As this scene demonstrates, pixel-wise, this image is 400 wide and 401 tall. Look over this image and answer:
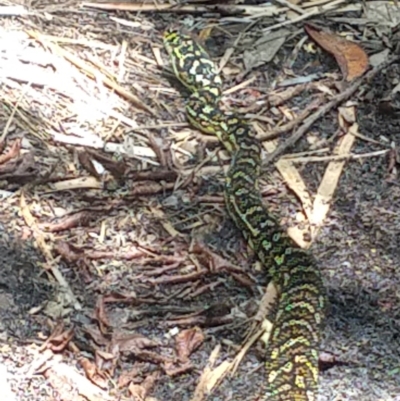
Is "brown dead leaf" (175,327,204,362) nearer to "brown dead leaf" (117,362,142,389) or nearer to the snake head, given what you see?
"brown dead leaf" (117,362,142,389)

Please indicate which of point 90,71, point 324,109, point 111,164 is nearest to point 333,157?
point 324,109

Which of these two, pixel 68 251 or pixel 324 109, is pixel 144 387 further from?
pixel 324 109

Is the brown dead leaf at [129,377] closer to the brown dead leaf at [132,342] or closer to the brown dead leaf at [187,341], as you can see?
the brown dead leaf at [132,342]

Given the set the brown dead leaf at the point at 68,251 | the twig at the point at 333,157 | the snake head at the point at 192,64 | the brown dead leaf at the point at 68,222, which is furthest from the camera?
the snake head at the point at 192,64

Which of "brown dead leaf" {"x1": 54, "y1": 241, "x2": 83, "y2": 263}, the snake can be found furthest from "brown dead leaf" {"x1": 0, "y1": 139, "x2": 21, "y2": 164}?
the snake

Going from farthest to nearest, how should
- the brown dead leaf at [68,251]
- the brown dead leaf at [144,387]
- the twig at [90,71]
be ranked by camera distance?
the twig at [90,71], the brown dead leaf at [68,251], the brown dead leaf at [144,387]

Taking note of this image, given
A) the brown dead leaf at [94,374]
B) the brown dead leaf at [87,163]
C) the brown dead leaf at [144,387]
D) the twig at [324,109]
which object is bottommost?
the twig at [324,109]

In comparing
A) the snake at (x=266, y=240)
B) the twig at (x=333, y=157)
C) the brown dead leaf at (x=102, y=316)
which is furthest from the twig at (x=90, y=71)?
the brown dead leaf at (x=102, y=316)
